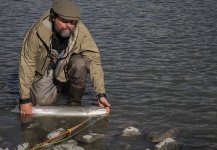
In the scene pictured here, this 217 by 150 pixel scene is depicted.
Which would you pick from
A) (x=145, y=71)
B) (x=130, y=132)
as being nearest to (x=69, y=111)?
(x=130, y=132)

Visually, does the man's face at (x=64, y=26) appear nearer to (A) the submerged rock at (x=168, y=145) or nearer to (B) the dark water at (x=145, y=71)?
(B) the dark water at (x=145, y=71)

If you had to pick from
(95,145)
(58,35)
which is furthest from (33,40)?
(95,145)

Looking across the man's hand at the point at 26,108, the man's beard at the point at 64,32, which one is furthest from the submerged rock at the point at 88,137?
the man's beard at the point at 64,32

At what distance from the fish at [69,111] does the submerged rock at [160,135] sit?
3.34ft

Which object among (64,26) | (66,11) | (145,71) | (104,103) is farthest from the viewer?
(145,71)

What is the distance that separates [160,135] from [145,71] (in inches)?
143

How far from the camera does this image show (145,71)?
389 inches

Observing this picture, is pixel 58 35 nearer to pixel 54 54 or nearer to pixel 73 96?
pixel 54 54

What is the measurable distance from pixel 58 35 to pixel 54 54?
401mm

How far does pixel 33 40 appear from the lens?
6730 millimetres

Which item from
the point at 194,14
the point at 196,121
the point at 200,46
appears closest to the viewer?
the point at 196,121

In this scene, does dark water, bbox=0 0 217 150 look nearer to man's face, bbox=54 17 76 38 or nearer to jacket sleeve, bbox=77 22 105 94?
jacket sleeve, bbox=77 22 105 94

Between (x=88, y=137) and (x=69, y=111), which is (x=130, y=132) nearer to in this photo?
(x=88, y=137)

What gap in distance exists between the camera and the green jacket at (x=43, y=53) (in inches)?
265
